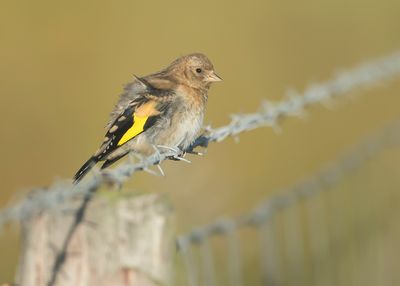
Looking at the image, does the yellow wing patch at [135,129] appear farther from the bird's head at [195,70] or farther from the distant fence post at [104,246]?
the distant fence post at [104,246]

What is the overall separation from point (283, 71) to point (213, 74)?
7.34m

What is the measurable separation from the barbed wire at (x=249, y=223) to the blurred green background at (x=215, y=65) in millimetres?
3557

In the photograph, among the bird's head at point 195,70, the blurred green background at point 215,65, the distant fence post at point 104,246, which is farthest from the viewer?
the blurred green background at point 215,65

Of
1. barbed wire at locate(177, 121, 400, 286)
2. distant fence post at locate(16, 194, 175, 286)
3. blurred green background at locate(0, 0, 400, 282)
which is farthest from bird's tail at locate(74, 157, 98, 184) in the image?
blurred green background at locate(0, 0, 400, 282)

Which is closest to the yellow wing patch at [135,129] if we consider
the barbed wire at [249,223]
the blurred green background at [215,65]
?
the barbed wire at [249,223]

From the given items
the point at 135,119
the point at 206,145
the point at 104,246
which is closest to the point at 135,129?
the point at 135,119

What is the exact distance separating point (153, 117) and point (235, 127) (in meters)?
1.01

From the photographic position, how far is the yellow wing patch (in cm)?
530

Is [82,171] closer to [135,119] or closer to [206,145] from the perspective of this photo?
[206,145]

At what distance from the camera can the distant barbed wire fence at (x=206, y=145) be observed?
329 centimetres

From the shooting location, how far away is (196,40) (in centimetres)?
1428

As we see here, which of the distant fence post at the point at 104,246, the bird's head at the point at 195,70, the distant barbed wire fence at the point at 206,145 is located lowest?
→ the distant fence post at the point at 104,246

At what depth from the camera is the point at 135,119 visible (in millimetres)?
5398

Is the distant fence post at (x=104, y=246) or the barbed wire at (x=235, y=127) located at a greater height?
the barbed wire at (x=235, y=127)
